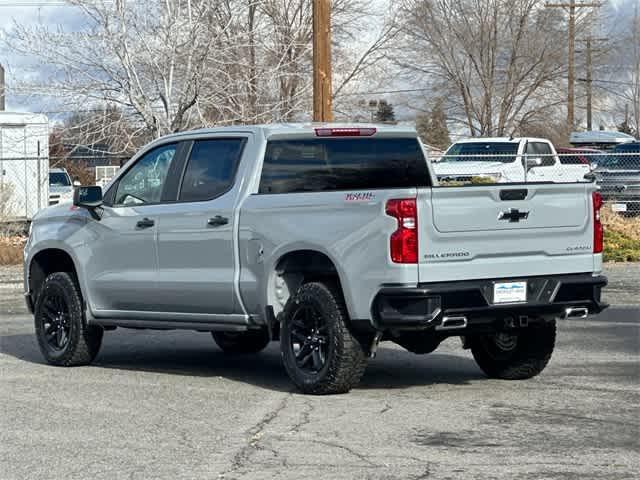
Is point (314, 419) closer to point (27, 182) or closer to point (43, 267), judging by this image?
point (43, 267)

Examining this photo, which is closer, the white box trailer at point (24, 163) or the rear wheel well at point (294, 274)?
the rear wheel well at point (294, 274)

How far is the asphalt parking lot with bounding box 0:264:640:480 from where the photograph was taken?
697cm

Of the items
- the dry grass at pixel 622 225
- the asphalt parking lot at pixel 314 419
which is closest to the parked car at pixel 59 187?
the dry grass at pixel 622 225

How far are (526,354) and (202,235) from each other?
2720mm

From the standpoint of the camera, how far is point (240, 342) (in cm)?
1201

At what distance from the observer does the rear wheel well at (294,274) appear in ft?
30.6

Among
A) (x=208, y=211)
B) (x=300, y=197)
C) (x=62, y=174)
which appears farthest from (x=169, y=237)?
(x=62, y=174)

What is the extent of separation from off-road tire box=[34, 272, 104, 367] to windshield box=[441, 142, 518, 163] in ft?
60.5

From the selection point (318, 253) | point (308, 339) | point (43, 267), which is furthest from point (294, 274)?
point (43, 267)

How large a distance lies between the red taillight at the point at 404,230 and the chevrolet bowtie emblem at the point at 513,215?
733 millimetres

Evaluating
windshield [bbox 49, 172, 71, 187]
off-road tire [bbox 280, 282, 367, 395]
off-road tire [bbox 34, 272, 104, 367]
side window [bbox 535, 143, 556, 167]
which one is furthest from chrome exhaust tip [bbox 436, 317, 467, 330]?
windshield [bbox 49, 172, 71, 187]

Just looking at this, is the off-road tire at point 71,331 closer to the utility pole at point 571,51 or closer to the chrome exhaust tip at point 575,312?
the chrome exhaust tip at point 575,312

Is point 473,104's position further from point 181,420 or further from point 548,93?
point 181,420

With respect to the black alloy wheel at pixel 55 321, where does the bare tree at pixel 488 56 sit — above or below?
above
